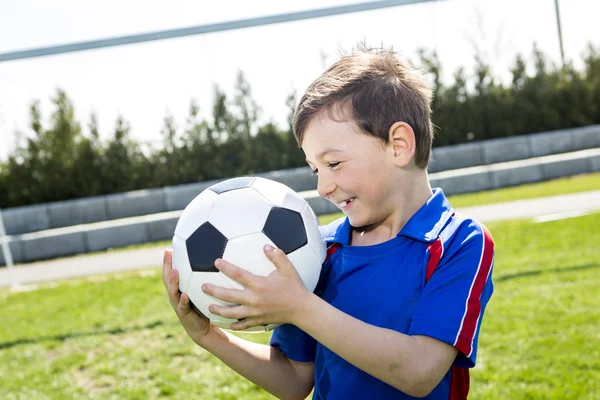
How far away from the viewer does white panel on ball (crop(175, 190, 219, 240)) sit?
1.66 m

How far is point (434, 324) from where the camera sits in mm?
1418

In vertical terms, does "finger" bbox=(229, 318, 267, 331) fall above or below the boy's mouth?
below

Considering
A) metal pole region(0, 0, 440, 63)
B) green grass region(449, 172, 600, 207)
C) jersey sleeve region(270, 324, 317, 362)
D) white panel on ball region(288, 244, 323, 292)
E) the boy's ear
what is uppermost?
metal pole region(0, 0, 440, 63)

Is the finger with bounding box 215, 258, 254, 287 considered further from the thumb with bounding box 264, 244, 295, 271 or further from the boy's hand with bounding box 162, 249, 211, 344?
the boy's hand with bounding box 162, 249, 211, 344

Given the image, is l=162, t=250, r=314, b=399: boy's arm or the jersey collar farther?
l=162, t=250, r=314, b=399: boy's arm

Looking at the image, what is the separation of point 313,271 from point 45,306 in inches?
221

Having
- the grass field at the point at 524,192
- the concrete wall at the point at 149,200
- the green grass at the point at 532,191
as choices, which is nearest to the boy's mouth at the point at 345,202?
the grass field at the point at 524,192

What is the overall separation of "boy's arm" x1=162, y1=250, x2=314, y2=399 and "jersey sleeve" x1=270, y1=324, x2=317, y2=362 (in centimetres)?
4

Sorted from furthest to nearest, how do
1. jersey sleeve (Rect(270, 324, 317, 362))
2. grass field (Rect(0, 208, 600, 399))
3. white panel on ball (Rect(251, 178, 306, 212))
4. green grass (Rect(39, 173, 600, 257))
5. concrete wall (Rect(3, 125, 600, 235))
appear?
concrete wall (Rect(3, 125, 600, 235))
green grass (Rect(39, 173, 600, 257))
grass field (Rect(0, 208, 600, 399))
jersey sleeve (Rect(270, 324, 317, 362))
white panel on ball (Rect(251, 178, 306, 212))

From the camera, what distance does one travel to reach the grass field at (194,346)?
3627 millimetres

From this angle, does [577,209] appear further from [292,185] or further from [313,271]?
[313,271]

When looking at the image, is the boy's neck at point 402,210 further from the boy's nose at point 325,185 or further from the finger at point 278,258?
the finger at point 278,258

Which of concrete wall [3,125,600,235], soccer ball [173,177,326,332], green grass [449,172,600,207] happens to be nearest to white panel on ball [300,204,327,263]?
soccer ball [173,177,326,332]

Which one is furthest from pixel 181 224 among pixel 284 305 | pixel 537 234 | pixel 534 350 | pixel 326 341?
pixel 537 234
